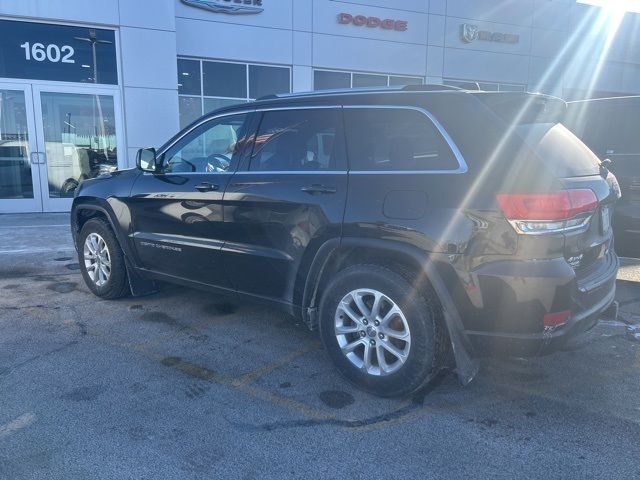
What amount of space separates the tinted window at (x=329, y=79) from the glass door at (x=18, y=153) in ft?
22.4

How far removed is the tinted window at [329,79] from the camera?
13914 millimetres

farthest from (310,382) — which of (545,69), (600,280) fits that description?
(545,69)

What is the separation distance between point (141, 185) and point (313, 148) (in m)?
1.88

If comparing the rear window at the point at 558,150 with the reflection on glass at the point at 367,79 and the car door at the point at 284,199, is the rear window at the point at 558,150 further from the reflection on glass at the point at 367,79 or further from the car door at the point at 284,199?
the reflection on glass at the point at 367,79

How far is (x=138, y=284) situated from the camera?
5176 millimetres

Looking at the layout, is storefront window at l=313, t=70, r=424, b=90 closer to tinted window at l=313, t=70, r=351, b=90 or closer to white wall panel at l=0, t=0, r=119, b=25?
tinted window at l=313, t=70, r=351, b=90

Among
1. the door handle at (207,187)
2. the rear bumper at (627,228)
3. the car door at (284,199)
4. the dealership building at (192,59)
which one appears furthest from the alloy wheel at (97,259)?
the dealership building at (192,59)

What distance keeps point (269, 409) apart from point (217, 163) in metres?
2.04

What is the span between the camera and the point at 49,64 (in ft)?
36.4

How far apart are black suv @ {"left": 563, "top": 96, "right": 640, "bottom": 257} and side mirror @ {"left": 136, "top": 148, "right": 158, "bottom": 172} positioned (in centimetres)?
438

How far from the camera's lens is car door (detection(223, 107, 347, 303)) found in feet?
11.3

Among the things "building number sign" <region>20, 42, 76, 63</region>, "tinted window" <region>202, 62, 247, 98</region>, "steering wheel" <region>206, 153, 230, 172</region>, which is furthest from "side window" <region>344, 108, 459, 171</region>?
"tinted window" <region>202, 62, 247, 98</region>

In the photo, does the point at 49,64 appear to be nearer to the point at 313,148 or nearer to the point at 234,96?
the point at 234,96

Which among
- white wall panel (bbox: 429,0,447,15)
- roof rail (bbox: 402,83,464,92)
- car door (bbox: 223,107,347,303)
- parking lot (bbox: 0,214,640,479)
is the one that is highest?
white wall panel (bbox: 429,0,447,15)
